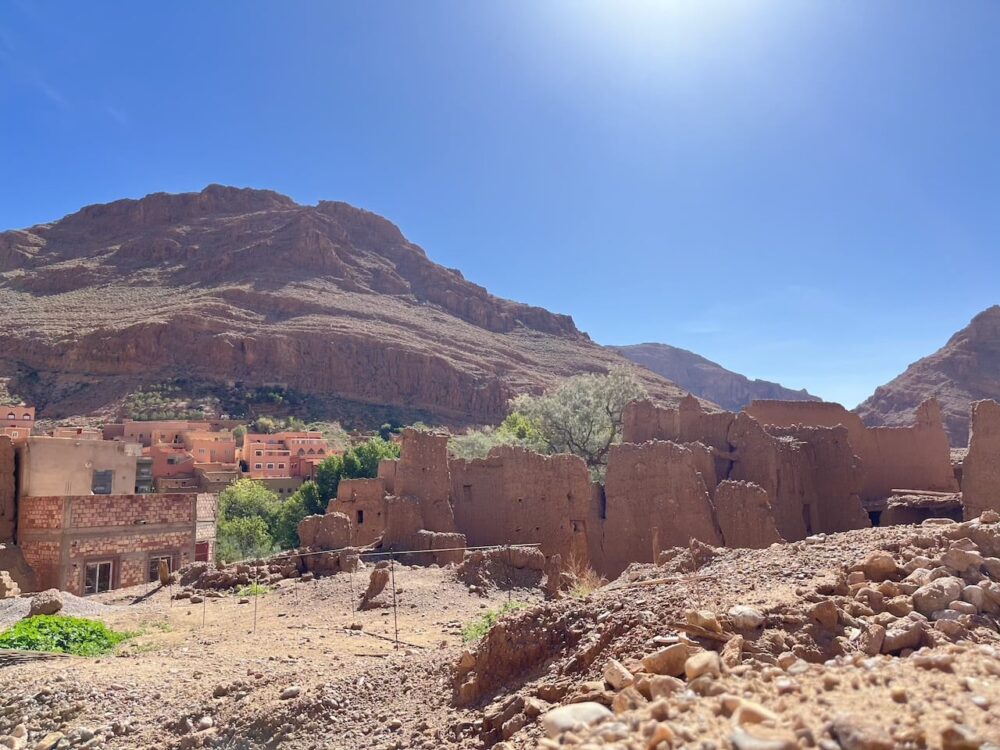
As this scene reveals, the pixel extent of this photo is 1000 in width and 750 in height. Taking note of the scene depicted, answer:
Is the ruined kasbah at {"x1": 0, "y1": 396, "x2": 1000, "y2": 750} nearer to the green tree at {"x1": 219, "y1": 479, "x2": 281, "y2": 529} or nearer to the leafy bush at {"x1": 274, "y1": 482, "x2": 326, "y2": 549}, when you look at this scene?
A: the leafy bush at {"x1": 274, "y1": 482, "x2": 326, "y2": 549}

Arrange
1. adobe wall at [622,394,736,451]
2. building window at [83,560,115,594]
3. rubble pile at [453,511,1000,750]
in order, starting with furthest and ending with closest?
building window at [83,560,115,594] < adobe wall at [622,394,736,451] < rubble pile at [453,511,1000,750]

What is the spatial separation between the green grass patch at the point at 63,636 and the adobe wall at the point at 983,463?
15.3 metres

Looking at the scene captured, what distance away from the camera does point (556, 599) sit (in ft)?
33.6

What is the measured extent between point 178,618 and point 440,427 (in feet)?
203

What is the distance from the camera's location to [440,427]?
7519 centimetres

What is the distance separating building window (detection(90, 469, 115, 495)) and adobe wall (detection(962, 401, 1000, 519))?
24285 millimetres

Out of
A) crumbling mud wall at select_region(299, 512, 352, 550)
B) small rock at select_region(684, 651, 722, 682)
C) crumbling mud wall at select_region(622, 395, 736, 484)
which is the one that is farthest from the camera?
crumbling mud wall at select_region(622, 395, 736, 484)

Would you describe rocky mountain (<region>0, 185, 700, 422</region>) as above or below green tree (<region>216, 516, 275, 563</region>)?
above

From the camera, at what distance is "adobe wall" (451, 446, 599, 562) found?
17.1 metres

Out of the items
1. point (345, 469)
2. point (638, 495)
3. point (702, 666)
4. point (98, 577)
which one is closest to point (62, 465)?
point (98, 577)

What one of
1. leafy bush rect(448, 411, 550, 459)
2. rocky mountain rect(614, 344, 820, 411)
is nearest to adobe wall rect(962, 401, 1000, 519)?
leafy bush rect(448, 411, 550, 459)

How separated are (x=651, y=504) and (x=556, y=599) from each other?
19.2 ft

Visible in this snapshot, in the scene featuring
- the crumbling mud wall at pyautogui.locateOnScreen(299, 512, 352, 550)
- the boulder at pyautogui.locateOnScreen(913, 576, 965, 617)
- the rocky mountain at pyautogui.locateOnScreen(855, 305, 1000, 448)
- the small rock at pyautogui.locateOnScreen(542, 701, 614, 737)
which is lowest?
the crumbling mud wall at pyautogui.locateOnScreen(299, 512, 352, 550)

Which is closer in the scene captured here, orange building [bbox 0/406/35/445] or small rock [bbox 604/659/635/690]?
small rock [bbox 604/659/635/690]
